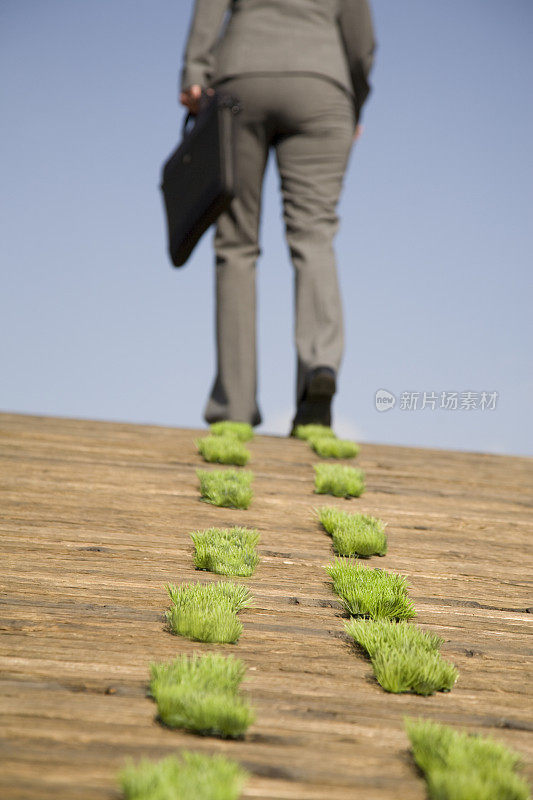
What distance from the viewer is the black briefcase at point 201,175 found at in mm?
4328

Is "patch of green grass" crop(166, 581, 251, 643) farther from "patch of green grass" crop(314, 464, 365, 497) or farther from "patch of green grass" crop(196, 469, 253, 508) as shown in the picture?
"patch of green grass" crop(314, 464, 365, 497)

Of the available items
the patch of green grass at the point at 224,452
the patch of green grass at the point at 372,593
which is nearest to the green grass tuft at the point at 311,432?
the patch of green grass at the point at 224,452

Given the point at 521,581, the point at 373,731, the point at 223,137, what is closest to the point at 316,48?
the point at 223,137

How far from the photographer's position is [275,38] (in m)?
4.80

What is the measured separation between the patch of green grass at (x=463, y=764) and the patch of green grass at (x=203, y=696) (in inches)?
11.2

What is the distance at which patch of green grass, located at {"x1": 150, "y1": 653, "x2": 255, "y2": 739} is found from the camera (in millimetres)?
1261

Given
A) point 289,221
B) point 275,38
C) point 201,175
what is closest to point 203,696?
Result: point 201,175

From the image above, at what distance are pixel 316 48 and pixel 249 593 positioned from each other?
3.91 m

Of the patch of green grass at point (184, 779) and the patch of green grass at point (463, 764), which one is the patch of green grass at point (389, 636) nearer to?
the patch of green grass at point (463, 764)

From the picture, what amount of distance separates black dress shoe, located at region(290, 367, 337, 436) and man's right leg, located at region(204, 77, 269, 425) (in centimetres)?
32

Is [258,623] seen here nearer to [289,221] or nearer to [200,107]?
[289,221]

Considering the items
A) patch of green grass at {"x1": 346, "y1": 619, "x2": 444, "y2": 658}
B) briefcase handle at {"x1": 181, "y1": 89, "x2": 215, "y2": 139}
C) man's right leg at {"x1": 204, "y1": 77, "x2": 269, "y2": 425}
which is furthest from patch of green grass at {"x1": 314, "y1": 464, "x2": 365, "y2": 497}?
briefcase handle at {"x1": 181, "y1": 89, "x2": 215, "y2": 139}

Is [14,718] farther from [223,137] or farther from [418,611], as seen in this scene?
[223,137]

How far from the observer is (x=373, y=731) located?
134 centimetres
